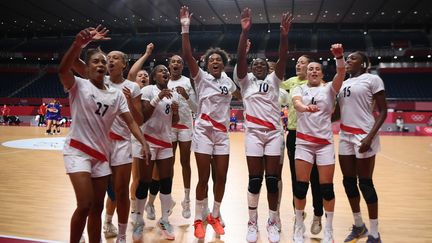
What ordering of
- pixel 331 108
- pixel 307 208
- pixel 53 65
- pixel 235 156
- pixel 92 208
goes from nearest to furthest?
1. pixel 92 208
2. pixel 331 108
3. pixel 307 208
4. pixel 235 156
5. pixel 53 65

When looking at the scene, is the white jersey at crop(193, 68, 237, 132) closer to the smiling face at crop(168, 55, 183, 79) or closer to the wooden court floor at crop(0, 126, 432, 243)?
the smiling face at crop(168, 55, 183, 79)

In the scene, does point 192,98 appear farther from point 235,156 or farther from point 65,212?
point 235,156

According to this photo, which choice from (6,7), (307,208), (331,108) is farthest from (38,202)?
(6,7)

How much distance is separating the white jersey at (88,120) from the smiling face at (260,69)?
1.63 m

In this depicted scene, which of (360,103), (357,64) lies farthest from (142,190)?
(357,64)

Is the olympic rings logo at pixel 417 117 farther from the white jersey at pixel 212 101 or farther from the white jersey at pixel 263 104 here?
the white jersey at pixel 212 101

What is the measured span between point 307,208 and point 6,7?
28.8m

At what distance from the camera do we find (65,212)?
167 inches

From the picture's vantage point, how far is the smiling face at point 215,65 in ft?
12.0

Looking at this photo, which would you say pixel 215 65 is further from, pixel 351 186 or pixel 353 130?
pixel 351 186

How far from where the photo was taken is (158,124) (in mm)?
3650

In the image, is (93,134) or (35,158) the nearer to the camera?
(93,134)

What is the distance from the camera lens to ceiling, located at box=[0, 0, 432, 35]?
24078 mm

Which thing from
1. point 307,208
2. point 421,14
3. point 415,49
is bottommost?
point 307,208
